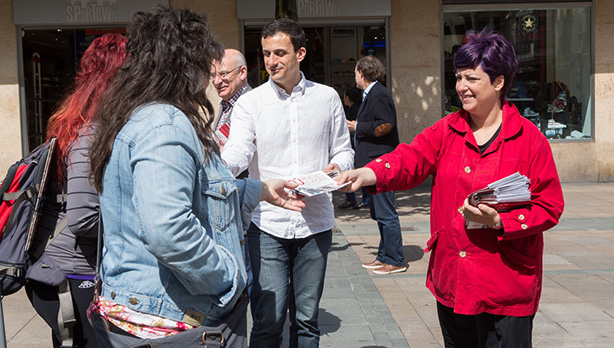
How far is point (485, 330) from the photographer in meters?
3.15

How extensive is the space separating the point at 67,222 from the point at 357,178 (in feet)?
4.29

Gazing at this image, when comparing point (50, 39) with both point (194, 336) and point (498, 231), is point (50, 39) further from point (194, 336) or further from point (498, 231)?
point (194, 336)

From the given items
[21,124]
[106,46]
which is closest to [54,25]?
[21,124]

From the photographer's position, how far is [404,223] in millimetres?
9906

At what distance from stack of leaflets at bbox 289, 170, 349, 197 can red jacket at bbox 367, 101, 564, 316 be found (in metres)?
0.52

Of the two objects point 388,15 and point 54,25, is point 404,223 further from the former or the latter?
point 54,25

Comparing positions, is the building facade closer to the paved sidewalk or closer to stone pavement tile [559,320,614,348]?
the paved sidewalk

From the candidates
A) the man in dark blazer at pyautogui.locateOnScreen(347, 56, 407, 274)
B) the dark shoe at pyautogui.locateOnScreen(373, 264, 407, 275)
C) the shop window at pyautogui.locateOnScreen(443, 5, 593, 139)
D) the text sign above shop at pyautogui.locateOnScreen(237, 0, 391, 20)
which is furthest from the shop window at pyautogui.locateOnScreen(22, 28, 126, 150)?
the dark shoe at pyautogui.locateOnScreen(373, 264, 407, 275)

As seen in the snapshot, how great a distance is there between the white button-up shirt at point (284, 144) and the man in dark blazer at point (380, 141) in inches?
120

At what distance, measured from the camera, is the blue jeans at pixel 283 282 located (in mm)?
3703

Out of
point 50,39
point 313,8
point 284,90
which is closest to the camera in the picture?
point 284,90

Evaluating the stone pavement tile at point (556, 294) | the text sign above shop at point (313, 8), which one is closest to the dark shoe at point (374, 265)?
the stone pavement tile at point (556, 294)

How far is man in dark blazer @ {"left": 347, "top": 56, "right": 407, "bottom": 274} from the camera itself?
272 inches

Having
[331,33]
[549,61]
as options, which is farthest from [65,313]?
[549,61]
